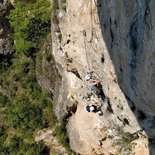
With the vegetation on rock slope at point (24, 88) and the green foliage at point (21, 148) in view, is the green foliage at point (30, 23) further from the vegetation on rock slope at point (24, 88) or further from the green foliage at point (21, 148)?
the green foliage at point (21, 148)

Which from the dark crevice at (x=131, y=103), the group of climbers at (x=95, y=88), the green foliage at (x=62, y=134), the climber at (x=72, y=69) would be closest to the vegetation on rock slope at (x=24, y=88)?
the green foliage at (x=62, y=134)

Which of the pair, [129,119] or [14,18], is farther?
[14,18]

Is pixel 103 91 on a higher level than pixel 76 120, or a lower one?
higher

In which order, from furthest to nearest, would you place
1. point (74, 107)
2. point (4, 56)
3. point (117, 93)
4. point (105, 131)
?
point (4, 56), point (74, 107), point (105, 131), point (117, 93)

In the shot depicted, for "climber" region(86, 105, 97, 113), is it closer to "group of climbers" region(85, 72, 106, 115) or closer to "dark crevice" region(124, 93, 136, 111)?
"group of climbers" region(85, 72, 106, 115)

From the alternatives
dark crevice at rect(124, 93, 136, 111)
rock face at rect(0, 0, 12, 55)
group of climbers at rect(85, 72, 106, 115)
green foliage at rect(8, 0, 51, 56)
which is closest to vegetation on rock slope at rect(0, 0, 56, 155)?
green foliage at rect(8, 0, 51, 56)

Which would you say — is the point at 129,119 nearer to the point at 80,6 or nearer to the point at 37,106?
the point at 80,6

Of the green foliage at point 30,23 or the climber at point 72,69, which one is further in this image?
the green foliage at point 30,23

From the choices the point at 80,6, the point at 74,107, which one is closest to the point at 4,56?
the point at 74,107
